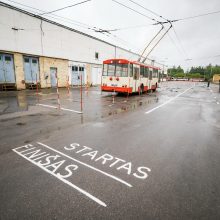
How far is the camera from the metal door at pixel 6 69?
18.0m

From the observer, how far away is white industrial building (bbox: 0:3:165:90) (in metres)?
18.0

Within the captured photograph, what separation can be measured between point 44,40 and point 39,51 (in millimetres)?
1587

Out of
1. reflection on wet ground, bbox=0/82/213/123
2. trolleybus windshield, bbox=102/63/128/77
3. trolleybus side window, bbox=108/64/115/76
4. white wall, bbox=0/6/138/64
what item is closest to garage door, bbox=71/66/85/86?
white wall, bbox=0/6/138/64

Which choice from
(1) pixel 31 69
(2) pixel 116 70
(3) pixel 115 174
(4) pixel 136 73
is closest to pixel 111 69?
(2) pixel 116 70

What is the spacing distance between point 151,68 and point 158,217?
1945cm

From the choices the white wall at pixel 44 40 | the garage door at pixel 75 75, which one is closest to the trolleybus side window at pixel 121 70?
the white wall at pixel 44 40

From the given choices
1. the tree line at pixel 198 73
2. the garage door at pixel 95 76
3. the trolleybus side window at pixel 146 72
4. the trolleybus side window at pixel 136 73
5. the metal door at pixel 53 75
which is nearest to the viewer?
the trolleybus side window at pixel 136 73

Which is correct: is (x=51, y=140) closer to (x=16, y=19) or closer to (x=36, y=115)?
(x=36, y=115)

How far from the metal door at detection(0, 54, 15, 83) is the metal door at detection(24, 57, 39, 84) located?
62.7 inches

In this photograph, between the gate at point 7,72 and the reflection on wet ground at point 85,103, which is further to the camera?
the gate at point 7,72

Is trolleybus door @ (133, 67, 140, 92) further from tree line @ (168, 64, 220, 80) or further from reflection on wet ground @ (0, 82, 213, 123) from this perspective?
tree line @ (168, 64, 220, 80)

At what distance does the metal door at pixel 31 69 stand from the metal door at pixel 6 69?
1.59m

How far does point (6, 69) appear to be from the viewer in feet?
60.0

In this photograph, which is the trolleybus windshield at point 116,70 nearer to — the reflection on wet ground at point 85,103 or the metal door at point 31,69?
the reflection on wet ground at point 85,103
